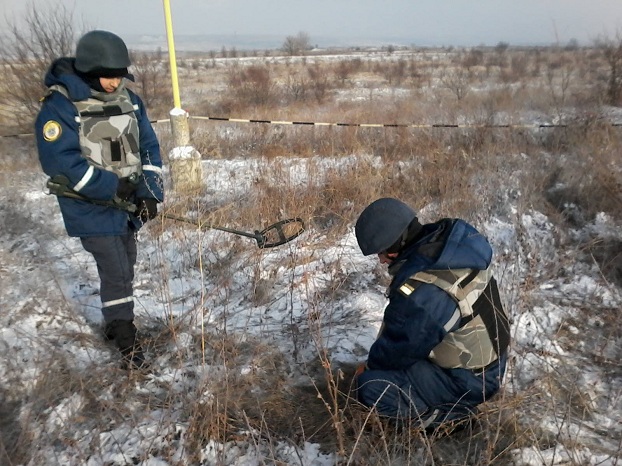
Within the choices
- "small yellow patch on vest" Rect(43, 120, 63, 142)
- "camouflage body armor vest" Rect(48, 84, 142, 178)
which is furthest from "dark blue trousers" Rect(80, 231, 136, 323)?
"small yellow patch on vest" Rect(43, 120, 63, 142)

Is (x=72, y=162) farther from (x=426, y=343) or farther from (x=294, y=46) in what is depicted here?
(x=294, y=46)

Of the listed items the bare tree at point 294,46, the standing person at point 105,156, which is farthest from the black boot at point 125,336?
the bare tree at point 294,46

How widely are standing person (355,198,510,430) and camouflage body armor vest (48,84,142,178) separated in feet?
4.72

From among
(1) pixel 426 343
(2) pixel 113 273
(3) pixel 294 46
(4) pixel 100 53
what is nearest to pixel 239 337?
(2) pixel 113 273

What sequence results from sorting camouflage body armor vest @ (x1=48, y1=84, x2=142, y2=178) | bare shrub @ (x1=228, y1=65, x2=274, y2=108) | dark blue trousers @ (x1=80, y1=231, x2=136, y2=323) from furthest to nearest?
bare shrub @ (x1=228, y1=65, x2=274, y2=108) < dark blue trousers @ (x1=80, y1=231, x2=136, y2=323) < camouflage body armor vest @ (x1=48, y1=84, x2=142, y2=178)

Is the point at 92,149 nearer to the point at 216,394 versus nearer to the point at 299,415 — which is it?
the point at 216,394

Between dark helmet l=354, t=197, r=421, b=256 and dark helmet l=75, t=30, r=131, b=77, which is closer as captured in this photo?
dark helmet l=354, t=197, r=421, b=256

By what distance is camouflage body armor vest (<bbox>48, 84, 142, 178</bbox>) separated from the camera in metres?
2.36

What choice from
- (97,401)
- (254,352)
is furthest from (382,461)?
(97,401)

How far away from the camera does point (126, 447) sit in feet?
6.86

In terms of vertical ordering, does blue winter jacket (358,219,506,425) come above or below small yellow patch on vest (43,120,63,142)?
below

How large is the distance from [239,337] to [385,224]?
1485 millimetres

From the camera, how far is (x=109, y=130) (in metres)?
2.44

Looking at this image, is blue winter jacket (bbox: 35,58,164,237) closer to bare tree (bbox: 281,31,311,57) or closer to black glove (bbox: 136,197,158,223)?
black glove (bbox: 136,197,158,223)
